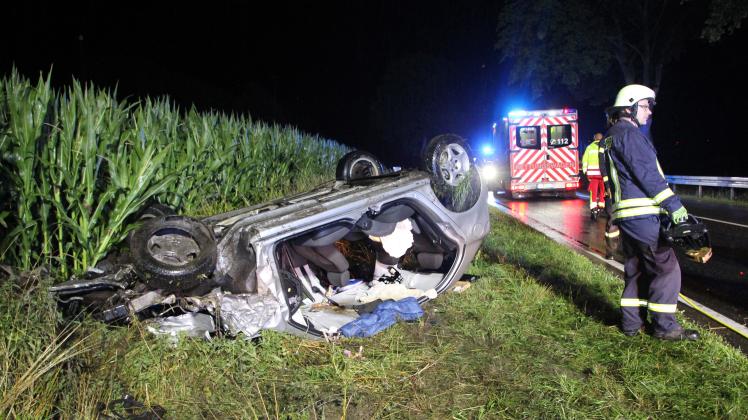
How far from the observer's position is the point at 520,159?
15578mm

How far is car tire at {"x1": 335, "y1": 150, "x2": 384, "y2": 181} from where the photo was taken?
224 inches

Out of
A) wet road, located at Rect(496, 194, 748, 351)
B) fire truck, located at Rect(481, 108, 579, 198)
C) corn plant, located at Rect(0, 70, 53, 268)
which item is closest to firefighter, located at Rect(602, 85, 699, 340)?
wet road, located at Rect(496, 194, 748, 351)

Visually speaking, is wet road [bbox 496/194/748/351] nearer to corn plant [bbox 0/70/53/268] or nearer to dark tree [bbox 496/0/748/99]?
corn plant [bbox 0/70/53/268]

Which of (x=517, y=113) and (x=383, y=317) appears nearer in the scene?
(x=383, y=317)

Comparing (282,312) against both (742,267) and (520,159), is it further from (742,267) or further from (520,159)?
(520,159)

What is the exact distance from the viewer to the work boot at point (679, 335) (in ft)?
12.3

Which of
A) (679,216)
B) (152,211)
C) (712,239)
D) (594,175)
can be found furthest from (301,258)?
(594,175)

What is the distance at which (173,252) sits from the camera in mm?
3521

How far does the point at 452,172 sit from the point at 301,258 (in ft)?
4.98

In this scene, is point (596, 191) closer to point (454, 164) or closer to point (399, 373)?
point (454, 164)

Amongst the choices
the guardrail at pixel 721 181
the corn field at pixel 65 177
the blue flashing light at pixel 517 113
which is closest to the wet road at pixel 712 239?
the guardrail at pixel 721 181

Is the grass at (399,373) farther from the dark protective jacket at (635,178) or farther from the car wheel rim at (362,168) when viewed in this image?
the car wheel rim at (362,168)

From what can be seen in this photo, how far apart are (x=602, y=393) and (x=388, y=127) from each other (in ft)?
187

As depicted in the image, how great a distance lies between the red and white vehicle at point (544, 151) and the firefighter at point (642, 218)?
1167 cm
